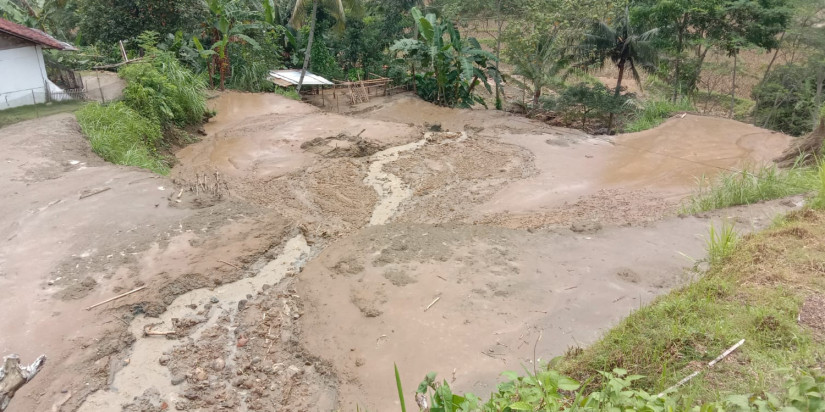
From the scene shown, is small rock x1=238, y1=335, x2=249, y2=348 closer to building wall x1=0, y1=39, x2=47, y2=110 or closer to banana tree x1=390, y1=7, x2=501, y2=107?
building wall x1=0, y1=39, x2=47, y2=110

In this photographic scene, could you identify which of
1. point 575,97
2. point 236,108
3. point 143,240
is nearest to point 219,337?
point 143,240

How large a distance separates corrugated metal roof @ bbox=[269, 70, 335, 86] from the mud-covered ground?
27.3ft

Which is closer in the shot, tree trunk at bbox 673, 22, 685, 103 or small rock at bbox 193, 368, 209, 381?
small rock at bbox 193, 368, 209, 381

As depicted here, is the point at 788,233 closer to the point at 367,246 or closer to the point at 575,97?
the point at 367,246

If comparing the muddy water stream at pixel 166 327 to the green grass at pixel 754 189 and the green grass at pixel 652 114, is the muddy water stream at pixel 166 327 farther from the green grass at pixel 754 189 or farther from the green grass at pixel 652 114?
the green grass at pixel 652 114

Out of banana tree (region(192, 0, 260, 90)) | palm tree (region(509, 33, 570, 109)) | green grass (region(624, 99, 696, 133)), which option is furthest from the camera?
palm tree (region(509, 33, 570, 109))

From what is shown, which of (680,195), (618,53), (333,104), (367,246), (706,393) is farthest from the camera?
(333,104)

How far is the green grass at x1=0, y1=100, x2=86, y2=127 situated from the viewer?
10.4m

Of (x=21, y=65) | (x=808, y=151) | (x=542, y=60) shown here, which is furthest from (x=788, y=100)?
(x=21, y=65)

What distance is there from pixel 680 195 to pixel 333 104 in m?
12.9

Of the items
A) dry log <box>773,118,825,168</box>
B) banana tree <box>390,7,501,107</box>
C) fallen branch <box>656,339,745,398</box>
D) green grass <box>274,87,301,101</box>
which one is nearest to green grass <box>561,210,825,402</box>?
fallen branch <box>656,339,745,398</box>

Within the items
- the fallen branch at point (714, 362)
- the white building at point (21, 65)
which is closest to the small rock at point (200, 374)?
the fallen branch at point (714, 362)

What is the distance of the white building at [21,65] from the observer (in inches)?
426

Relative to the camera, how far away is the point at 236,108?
14.8 meters
